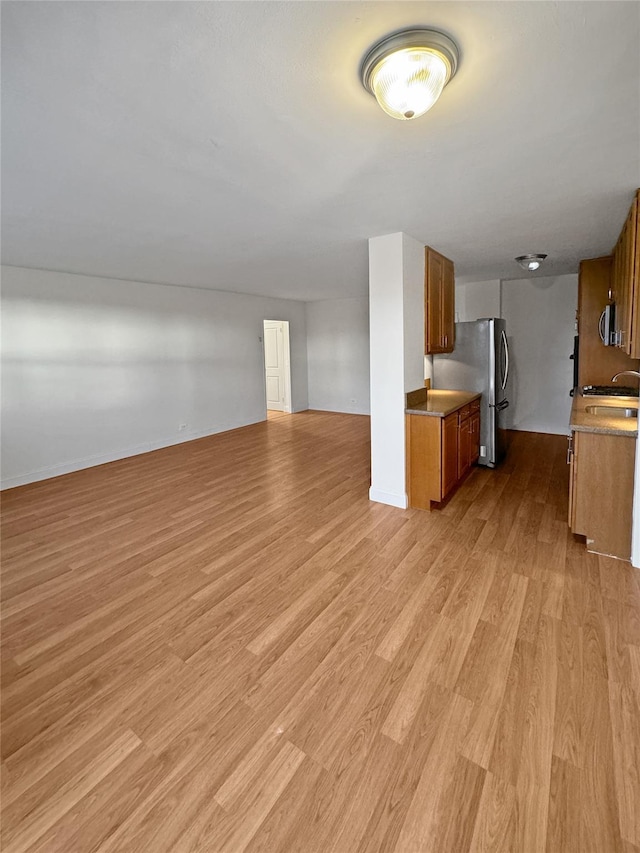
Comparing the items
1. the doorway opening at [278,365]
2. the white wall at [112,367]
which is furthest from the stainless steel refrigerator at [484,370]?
the doorway opening at [278,365]

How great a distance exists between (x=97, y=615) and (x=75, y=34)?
255cm

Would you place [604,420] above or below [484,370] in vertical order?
below

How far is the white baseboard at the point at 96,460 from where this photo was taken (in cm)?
449

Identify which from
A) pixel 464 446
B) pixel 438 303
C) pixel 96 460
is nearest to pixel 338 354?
pixel 438 303

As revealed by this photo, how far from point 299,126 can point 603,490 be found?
2.83 meters

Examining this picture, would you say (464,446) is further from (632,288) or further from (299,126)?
(299,126)

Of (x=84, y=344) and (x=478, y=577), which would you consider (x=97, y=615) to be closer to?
(x=478, y=577)

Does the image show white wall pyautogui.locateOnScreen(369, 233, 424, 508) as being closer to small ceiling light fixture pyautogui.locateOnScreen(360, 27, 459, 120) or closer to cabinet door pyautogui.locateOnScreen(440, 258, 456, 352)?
cabinet door pyautogui.locateOnScreen(440, 258, 456, 352)

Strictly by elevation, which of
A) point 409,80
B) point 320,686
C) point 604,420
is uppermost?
point 409,80

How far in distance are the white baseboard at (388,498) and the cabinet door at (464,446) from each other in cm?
74

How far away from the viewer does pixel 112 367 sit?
5336 millimetres

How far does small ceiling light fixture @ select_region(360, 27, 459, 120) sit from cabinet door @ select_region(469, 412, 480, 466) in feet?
10.9

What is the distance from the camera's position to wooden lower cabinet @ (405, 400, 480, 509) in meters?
3.39

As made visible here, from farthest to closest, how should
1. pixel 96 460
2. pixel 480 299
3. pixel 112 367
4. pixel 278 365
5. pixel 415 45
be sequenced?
pixel 278 365
pixel 480 299
pixel 112 367
pixel 96 460
pixel 415 45
